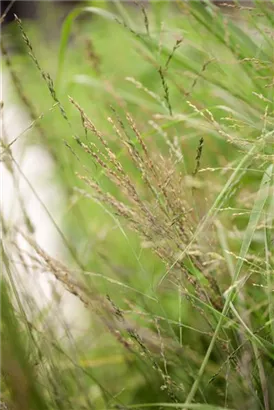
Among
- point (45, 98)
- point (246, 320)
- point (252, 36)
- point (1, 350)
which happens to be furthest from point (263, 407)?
point (45, 98)

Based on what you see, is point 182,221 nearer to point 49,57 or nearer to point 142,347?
point 142,347

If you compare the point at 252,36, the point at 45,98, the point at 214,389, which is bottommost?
the point at 214,389

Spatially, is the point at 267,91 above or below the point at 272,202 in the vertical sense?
above

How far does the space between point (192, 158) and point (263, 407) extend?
1418mm

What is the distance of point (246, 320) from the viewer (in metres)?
1.42

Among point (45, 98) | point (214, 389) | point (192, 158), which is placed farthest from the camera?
point (45, 98)

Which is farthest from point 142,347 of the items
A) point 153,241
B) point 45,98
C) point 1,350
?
point 45,98

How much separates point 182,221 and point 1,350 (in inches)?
15.4


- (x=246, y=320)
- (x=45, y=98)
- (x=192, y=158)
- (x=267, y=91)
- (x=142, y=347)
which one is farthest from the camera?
(x=45, y=98)

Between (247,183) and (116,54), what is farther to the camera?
(116,54)

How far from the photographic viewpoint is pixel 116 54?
425cm

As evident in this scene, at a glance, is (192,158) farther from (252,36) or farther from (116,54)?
(116,54)

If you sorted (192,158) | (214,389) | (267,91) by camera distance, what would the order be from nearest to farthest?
(214,389) → (267,91) → (192,158)

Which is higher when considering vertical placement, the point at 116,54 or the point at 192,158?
the point at 116,54
